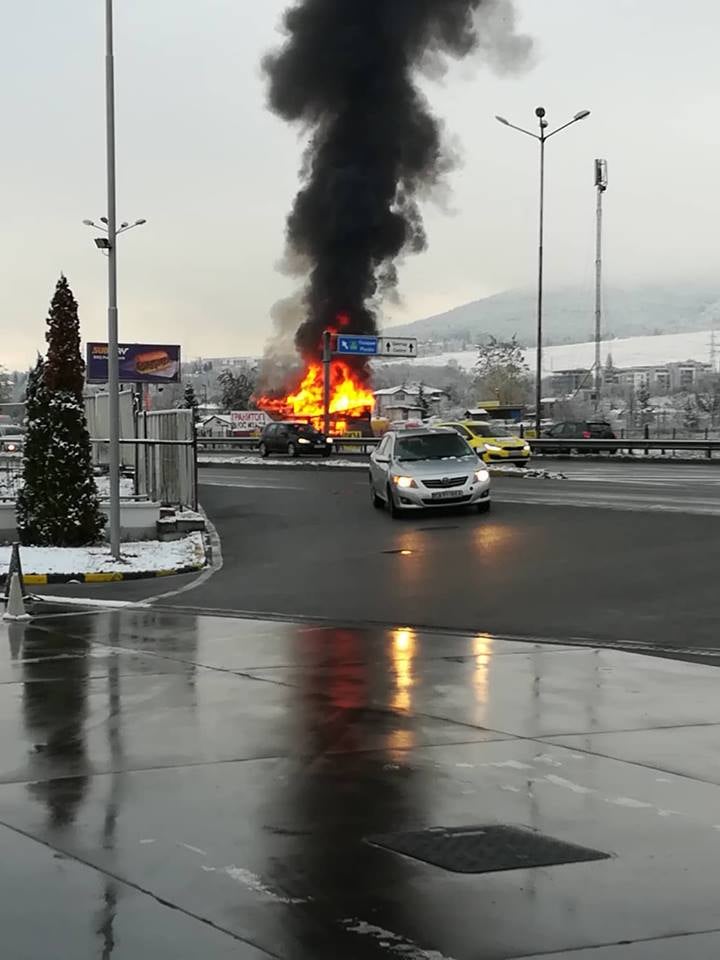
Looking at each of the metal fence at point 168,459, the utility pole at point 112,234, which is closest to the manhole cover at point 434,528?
the metal fence at point 168,459

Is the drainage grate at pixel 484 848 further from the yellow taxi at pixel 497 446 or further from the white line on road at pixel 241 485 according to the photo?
the yellow taxi at pixel 497 446

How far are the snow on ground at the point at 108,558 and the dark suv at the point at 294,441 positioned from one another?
35001 mm

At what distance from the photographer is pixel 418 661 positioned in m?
10.4

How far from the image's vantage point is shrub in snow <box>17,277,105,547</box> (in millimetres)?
20672

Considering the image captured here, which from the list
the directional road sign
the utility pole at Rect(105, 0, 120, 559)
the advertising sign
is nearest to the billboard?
the utility pole at Rect(105, 0, 120, 559)

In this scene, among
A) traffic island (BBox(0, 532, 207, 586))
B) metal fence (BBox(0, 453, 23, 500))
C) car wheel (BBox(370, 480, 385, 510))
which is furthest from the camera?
metal fence (BBox(0, 453, 23, 500))

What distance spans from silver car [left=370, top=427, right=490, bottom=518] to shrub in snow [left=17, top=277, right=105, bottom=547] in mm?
6010

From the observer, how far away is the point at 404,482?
2428cm

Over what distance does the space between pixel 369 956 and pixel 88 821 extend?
2084 millimetres

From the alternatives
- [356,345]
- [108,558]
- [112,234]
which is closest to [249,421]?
[356,345]

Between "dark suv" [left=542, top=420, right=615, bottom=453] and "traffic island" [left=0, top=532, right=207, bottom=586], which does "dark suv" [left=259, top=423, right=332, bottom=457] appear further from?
"traffic island" [left=0, top=532, right=207, bottom=586]

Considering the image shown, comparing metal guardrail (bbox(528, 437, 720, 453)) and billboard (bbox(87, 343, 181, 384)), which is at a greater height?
billboard (bbox(87, 343, 181, 384))

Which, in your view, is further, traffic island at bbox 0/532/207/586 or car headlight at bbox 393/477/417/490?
car headlight at bbox 393/477/417/490

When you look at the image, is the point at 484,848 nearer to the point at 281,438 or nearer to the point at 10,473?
the point at 10,473
